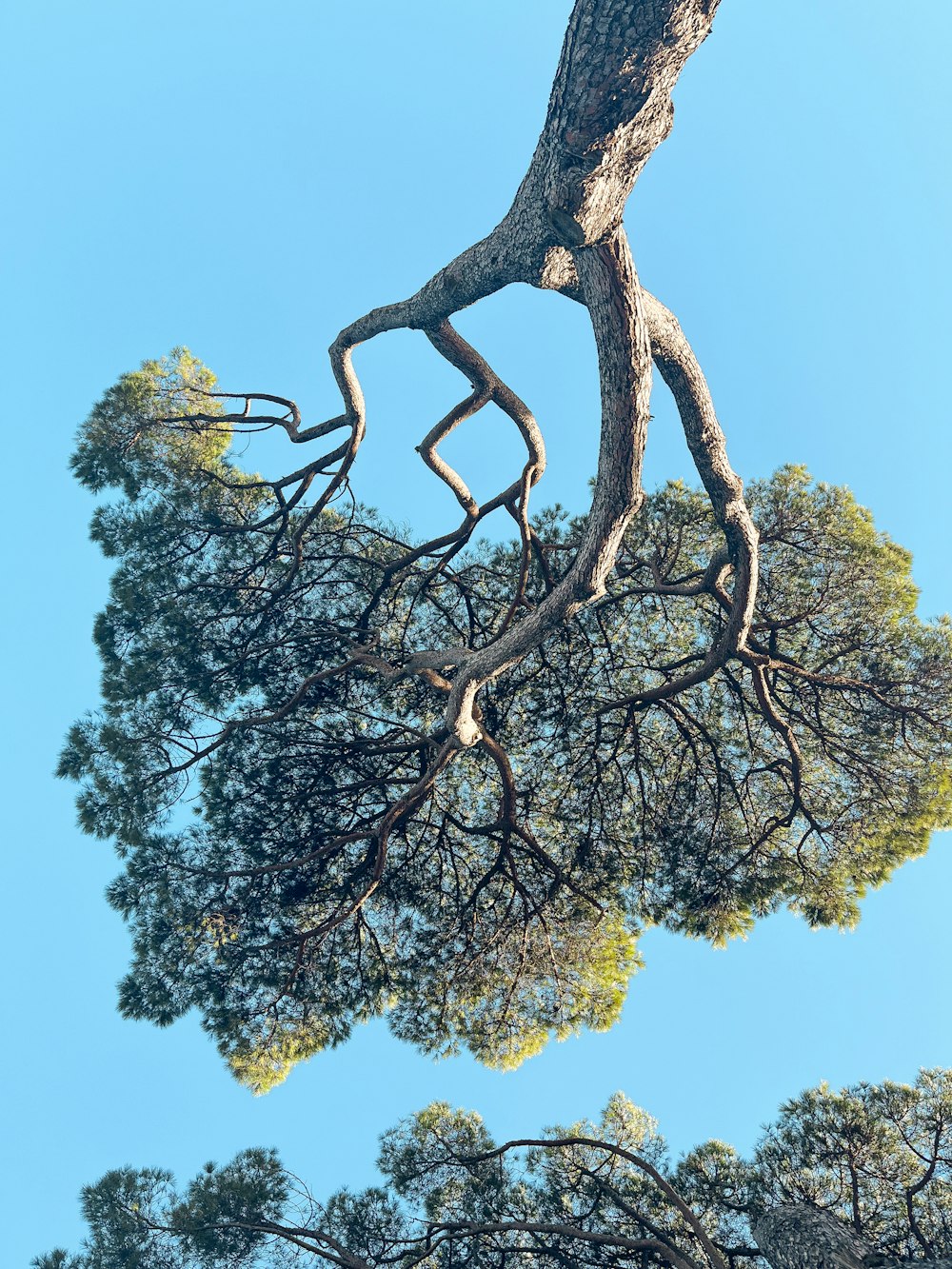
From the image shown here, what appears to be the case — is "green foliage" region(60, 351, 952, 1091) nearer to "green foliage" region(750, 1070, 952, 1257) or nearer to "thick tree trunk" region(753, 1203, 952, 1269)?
"green foliage" region(750, 1070, 952, 1257)

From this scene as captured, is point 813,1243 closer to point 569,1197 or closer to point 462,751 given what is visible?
point 569,1197

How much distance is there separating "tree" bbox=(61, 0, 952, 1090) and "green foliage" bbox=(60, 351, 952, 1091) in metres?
0.02

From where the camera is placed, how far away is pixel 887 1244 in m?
5.73

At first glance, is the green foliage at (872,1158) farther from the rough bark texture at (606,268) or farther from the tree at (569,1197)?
the rough bark texture at (606,268)

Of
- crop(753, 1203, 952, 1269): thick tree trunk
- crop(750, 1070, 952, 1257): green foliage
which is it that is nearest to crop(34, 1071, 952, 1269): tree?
crop(750, 1070, 952, 1257): green foliage

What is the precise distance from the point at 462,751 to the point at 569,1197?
316cm

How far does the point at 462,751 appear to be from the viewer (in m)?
6.61

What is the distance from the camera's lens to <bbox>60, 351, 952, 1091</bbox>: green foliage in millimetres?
7039

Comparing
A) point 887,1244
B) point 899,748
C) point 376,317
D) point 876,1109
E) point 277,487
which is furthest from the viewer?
point 277,487

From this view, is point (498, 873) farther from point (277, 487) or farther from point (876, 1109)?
point (277, 487)

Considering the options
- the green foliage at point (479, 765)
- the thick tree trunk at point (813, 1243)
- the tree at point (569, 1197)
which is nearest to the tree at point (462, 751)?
the green foliage at point (479, 765)

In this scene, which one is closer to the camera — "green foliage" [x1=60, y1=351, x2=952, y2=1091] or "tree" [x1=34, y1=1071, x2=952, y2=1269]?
"tree" [x1=34, y1=1071, x2=952, y2=1269]

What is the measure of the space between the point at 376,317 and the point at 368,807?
377cm

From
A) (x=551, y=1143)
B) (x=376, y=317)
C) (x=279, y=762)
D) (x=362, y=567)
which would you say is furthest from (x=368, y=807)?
(x=376, y=317)
